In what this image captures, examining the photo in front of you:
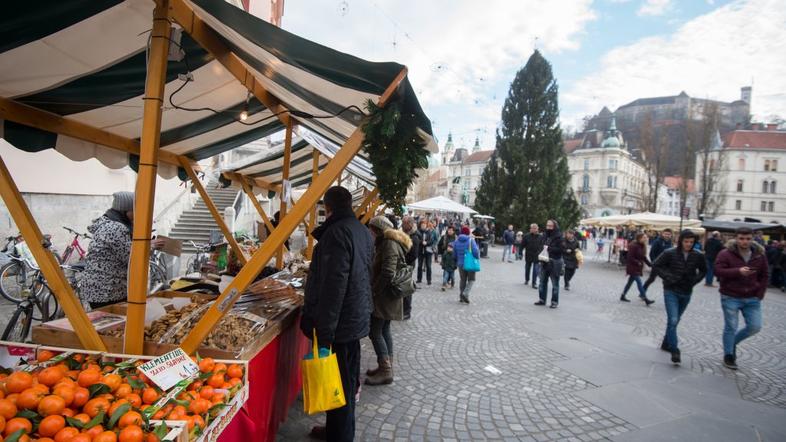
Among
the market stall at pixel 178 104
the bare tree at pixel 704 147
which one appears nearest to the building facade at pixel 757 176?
the bare tree at pixel 704 147

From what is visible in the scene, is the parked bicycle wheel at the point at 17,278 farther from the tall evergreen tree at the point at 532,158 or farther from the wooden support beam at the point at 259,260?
the tall evergreen tree at the point at 532,158

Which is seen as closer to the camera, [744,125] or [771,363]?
[771,363]

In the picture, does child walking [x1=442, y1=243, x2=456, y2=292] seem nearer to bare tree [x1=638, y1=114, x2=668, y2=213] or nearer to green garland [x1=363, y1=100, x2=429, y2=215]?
green garland [x1=363, y1=100, x2=429, y2=215]

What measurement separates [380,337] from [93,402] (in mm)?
2717

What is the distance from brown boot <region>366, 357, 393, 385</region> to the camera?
406 cm

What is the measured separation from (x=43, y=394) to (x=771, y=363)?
8.09m

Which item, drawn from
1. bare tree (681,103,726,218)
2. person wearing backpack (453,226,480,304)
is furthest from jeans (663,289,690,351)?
bare tree (681,103,726,218)

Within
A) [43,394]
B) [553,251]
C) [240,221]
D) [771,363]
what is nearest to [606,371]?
[771,363]

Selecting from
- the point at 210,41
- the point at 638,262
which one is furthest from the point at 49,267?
the point at 638,262

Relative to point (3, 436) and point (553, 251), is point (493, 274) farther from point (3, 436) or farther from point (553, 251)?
point (3, 436)

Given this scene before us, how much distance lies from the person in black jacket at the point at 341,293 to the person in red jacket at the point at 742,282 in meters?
5.02

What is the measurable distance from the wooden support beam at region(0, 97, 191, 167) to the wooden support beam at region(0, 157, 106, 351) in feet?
3.15

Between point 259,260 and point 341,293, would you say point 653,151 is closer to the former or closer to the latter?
point 341,293

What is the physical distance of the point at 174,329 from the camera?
2.54m
